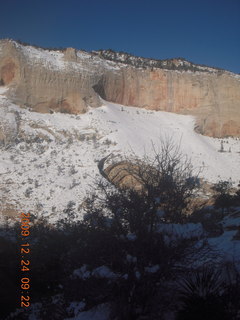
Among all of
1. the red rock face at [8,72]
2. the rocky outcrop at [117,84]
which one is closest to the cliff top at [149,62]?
the rocky outcrop at [117,84]

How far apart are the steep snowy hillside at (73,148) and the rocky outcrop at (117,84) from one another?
1.02 metres

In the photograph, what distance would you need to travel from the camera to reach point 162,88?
83.3 feet

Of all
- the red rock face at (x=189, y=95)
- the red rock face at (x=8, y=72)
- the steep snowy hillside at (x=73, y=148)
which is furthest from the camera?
the red rock face at (x=189, y=95)

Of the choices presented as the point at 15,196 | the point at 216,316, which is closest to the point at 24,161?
the point at 15,196

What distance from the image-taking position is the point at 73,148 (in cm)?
1734

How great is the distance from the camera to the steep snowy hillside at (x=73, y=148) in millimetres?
13250

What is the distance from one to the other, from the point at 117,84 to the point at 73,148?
29.3 ft

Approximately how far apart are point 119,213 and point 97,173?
8744 millimetres

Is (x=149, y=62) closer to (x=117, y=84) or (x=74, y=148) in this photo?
(x=117, y=84)
